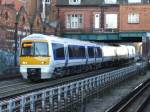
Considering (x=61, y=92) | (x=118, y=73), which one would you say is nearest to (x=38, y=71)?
(x=118, y=73)

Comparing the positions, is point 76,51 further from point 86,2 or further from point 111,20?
point 86,2

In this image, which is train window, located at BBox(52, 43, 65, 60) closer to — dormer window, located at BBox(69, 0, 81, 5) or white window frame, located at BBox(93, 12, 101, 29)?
white window frame, located at BBox(93, 12, 101, 29)

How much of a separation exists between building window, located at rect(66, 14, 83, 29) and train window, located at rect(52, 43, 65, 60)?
37.3 metres

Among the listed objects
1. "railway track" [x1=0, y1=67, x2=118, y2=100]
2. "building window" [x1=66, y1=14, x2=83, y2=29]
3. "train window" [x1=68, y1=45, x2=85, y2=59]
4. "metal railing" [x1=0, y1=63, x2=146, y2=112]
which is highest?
"building window" [x1=66, y1=14, x2=83, y2=29]

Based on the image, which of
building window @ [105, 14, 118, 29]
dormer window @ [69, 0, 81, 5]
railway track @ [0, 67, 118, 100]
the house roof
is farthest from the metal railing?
dormer window @ [69, 0, 81, 5]

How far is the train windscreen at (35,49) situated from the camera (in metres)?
34.7

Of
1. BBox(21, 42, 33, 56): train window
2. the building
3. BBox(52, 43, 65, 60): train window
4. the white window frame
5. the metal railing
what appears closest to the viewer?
the metal railing

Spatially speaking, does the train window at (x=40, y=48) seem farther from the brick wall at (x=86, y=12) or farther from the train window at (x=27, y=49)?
the brick wall at (x=86, y=12)

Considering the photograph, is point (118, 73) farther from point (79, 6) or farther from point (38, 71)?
point (79, 6)

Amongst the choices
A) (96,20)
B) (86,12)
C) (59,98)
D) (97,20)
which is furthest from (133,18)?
(59,98)

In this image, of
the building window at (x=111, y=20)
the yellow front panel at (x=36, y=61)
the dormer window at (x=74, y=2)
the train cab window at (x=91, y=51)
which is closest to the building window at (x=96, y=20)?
the building window at (x=111, y=20)

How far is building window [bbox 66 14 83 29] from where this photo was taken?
7488cm

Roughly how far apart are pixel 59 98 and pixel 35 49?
17.5 metres

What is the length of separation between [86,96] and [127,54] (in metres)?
52.7
